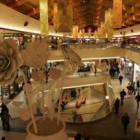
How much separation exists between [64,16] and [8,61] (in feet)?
17.3

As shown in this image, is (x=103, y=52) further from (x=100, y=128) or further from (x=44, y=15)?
(x=44, y=15)

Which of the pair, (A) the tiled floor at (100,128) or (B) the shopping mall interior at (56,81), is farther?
(A) the tiled floor at (100,128)

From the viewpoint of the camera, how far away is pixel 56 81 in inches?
69.1

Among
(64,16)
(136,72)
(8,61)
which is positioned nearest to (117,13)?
(64,16)

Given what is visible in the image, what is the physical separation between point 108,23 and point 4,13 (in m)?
5.80

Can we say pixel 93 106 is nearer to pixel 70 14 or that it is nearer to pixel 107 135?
pixel 107 135

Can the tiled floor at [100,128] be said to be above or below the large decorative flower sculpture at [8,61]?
below

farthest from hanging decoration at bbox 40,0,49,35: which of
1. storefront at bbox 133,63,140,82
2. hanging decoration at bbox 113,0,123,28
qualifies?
storefront at bbox 133,63,140,82

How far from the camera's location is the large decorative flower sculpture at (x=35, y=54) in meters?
1.39

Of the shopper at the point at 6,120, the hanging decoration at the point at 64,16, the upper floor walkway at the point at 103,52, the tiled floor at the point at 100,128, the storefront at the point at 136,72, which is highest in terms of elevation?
the hanging decoration at the point at 64,16

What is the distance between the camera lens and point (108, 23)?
34.2 feet

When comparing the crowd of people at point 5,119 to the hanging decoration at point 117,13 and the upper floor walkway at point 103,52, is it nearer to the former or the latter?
the hanging decoration at point 117,13

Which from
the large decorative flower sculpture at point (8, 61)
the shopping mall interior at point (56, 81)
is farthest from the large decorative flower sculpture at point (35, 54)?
Answer: the large decorative flower sculpture at point (8, 61)

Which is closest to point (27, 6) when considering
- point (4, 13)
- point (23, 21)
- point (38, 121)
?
point (23, 21)
